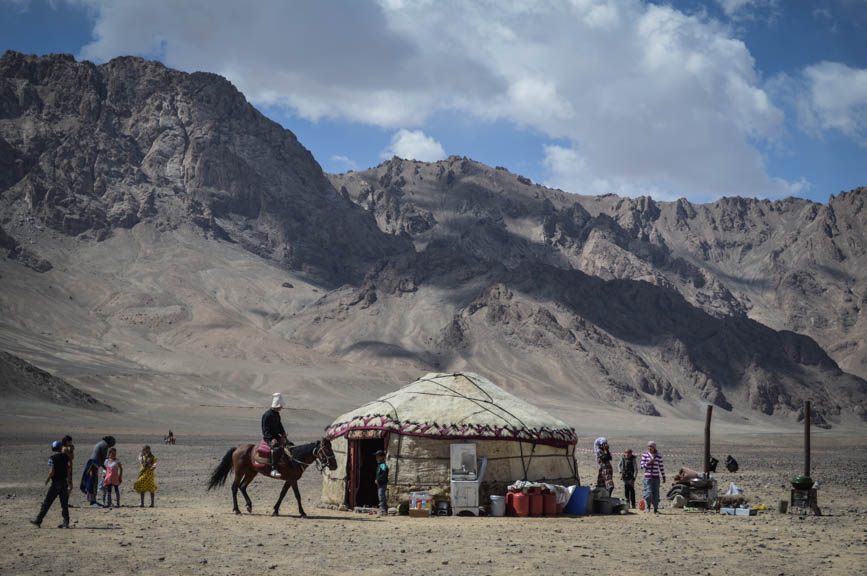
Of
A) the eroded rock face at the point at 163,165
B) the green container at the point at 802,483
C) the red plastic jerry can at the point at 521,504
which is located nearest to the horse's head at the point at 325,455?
the red plastic jerry can at the point at 521,504

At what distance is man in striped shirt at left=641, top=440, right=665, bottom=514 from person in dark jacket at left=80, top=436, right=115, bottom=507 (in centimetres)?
990

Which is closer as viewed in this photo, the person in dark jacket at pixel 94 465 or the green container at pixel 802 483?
the person in dark jacket at pixel 94 465

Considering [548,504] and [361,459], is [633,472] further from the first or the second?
[361,459]

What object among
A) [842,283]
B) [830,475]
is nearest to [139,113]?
[842,283]

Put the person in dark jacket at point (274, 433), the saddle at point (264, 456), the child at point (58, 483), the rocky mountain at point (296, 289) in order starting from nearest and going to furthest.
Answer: the child at point (58, 483) → the person in dark jacket at point (274, 433) → the saddle at point (264, 456) → the rocky mountain at point (296, 289)

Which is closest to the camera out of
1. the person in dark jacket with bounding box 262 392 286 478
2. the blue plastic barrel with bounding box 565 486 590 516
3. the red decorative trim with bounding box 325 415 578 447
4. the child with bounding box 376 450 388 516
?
the person in dark jacket with bounding box 262 392 286 478

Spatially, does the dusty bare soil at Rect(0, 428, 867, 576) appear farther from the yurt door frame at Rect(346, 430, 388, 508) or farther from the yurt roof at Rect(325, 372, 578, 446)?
the yurt roof at Rect(325, 372, 578, 446)

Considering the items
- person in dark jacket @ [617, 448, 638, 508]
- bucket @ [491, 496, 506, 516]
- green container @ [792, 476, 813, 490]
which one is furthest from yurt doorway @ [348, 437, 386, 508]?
green container @ [792, 476, 813, 490]

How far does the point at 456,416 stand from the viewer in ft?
58.3

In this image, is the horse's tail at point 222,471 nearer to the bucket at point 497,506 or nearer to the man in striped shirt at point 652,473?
the bucket at point 497,506

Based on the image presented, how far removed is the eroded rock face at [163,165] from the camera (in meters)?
146

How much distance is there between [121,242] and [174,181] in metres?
23.0

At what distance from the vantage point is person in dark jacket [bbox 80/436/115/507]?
16419 mm

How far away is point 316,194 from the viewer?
181 metres
